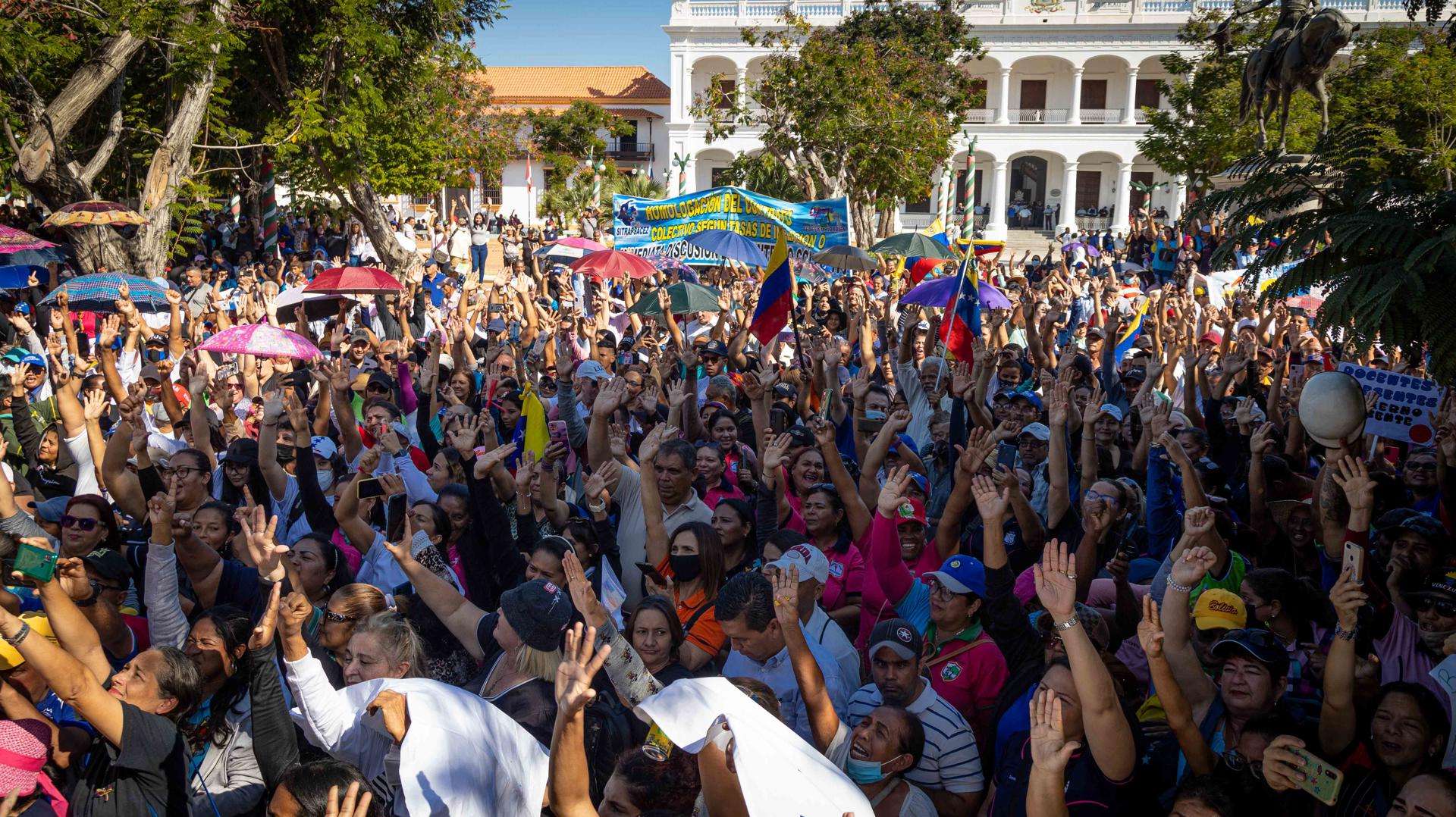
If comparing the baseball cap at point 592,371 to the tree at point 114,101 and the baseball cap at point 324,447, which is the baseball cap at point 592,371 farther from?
the tree at point 114,101

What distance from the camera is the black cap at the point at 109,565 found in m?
4.26

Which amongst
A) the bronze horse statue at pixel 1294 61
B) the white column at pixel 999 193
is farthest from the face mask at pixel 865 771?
the white column at pixel 999 193

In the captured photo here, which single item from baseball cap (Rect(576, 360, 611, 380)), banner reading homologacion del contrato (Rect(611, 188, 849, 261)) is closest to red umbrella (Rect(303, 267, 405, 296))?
banner reading homologacion del contrato (Rect(611, 188, 849, 261))

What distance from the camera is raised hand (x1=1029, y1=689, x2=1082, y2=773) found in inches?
111

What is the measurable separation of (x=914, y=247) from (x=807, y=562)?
10.0 metres

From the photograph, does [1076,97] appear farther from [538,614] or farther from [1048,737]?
[1048,737]

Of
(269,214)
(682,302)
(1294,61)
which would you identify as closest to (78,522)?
(682,302)

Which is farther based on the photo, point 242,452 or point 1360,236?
point 242,452

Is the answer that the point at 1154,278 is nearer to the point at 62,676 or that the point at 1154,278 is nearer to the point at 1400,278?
the point at 1400,278

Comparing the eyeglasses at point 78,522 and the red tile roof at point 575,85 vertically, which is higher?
the red tile roof at point 575,85

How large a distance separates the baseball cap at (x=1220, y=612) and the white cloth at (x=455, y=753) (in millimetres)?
2396

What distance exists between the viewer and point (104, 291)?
1024 cm

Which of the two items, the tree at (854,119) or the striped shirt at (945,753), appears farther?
the tree at (854,119)

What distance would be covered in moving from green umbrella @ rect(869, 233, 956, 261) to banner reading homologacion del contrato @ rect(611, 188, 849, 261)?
1.66 meters
